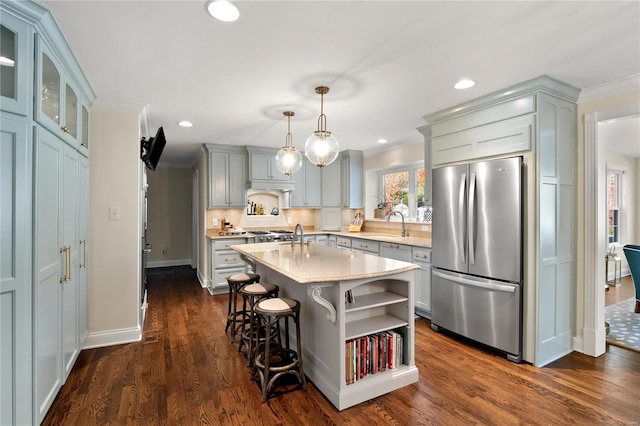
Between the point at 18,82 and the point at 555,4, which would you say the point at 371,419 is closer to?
the point at 555,4

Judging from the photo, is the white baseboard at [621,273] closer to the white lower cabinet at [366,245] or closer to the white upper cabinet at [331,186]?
the white lower cabinet at [366,245]

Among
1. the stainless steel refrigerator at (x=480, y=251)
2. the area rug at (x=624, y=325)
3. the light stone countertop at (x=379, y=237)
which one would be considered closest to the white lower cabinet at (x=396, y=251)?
the light stone countertop at (x=379, y=237)

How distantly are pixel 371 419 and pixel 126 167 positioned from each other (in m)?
3.10

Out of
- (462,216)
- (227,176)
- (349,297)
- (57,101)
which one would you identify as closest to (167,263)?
(227,176)


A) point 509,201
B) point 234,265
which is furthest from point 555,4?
point 234,265

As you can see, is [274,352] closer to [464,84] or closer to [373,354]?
[373,354]

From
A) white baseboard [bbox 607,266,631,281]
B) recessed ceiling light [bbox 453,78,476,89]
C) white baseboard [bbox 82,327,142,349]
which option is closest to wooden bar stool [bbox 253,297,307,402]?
white baseboard [bbox 82,327,142,349]

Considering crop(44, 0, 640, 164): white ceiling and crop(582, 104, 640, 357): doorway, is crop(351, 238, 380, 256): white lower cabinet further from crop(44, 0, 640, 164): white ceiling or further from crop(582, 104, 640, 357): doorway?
crop(582, 104, 640, 357): doorway

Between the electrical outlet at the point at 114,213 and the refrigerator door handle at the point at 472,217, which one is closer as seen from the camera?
the refrigerator door handle at the point at 472,217

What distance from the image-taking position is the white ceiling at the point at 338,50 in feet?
5.79

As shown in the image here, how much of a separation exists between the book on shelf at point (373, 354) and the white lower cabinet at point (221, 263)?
10.3 feet

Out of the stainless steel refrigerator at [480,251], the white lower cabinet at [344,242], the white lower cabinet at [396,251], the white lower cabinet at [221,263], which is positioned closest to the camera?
the stainless steel refrigerator at [480,251]

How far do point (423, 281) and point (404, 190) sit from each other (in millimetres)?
2002

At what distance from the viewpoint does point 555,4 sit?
171 cm
